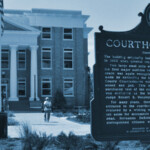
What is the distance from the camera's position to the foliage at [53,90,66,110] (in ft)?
120

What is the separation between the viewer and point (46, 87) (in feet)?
130

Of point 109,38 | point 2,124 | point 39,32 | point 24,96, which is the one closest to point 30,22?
point 39,32

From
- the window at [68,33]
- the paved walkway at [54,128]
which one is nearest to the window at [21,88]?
the window at [68,33]

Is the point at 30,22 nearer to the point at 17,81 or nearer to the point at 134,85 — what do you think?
the point at 17,81

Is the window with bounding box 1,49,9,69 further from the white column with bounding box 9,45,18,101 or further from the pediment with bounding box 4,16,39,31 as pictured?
the pediment with bounding box 4,16,39,31

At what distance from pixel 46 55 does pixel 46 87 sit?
393 centimetres

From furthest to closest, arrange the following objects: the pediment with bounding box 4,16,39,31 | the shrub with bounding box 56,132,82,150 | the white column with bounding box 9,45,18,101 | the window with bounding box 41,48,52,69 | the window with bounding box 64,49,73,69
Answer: the window with bounding box 64,49,73,69 < the window with bounding box 41,48,52,69 < the pediment with bounding box 4,16,39,31 < the white column with bounding box 9,45,18,101 < the shrub with bounding box 56,132,82,150

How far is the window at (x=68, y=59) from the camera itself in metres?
40.5

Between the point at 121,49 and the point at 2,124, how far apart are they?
7.01m

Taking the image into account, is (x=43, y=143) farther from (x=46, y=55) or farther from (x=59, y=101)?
(x=46, y=55)

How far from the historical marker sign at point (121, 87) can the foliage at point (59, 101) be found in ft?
103

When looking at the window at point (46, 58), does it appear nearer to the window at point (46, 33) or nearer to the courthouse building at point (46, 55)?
the courthouse building at point (46, 55)

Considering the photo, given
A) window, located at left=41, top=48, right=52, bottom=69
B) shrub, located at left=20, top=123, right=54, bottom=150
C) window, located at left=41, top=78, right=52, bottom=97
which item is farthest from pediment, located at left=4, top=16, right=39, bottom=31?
shrub, located at left=20, top=123, right=54, bottom=150

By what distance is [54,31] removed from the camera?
40531 millimetres
